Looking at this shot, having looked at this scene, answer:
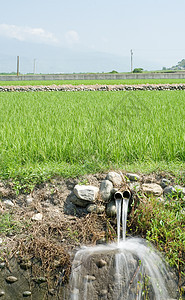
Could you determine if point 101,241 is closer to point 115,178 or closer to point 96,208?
point 96,208

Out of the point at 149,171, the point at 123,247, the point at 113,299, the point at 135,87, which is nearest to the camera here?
the point at 113,299

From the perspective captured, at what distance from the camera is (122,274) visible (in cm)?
257

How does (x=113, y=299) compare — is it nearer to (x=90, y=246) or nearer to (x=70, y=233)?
(x=90, y=246)

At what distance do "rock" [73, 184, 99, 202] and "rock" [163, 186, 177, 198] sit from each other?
0.71m

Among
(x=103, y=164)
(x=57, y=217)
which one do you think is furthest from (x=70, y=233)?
(x=103, y=164)

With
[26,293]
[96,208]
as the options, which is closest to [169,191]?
[96,208]

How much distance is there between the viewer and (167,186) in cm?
316

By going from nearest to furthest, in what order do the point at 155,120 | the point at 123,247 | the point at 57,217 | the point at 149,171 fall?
1. the point at 123,247
2. the point at 57,217
3. the point at 149,171
4. the point at 155,120

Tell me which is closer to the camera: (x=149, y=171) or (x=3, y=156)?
(x=149, y=171)

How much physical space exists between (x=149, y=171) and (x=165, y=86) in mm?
10945

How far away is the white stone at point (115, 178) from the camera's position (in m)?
3.12

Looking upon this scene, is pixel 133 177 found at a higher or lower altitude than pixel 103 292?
higher

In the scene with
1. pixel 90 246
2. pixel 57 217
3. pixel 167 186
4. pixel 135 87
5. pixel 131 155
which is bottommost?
pixel 90 246

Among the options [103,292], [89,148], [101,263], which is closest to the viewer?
[103,292]
